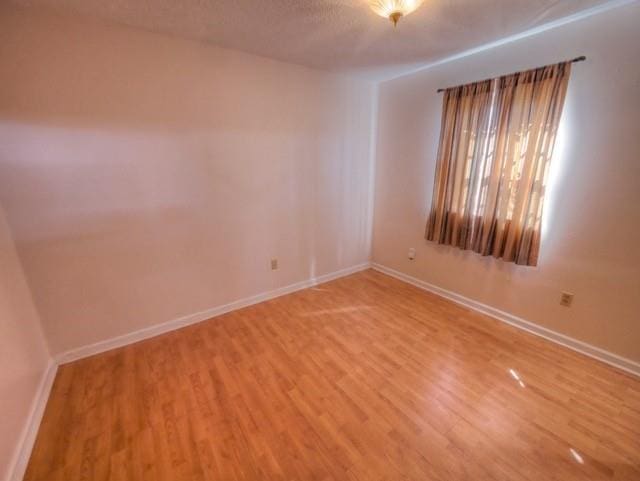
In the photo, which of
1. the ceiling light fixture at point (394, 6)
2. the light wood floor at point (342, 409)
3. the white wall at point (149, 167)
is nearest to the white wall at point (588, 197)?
the light wood floor at point (342, 409)

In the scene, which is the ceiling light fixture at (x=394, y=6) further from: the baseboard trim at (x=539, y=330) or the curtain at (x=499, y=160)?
the baseboard trim at (x=539, y=330)

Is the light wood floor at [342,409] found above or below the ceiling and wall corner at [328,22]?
below

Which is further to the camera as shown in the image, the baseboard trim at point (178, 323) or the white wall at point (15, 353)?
the baseboard trim at point (178, 323)

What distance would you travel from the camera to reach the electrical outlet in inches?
82.4

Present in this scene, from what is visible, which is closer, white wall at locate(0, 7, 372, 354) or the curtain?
white wall at locate(0, 7, 372, 354)

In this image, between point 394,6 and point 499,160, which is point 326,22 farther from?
point 499,160

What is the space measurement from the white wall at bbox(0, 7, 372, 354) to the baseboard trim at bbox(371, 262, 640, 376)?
5.26ft

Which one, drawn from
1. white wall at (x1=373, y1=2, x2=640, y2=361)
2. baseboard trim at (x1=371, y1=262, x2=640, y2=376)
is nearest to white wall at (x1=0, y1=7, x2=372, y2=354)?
baseboard trim at (x1=371, y1=262, x2=640, y2=376)

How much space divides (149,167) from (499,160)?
2859 millimetres

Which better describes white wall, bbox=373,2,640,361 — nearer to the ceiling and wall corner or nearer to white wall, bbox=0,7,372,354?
the ceiling and wall corner

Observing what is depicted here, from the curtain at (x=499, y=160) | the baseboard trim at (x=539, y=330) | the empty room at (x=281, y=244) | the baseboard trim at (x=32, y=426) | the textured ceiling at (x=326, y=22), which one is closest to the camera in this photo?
the baseboard trim at (x=32, y=426)

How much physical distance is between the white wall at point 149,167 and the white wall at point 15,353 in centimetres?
10

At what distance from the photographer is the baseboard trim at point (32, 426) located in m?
1.26

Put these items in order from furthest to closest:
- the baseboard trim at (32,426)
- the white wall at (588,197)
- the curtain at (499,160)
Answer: the curtain at (499,160), the white wall at (588,197), the baseboard trim at (32,426)
